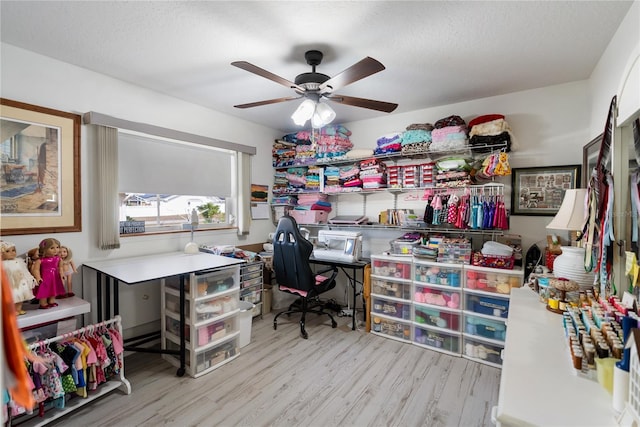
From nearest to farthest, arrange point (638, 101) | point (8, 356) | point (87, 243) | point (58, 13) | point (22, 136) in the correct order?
point (8, 356) < point (638, 101) < point (58, 13) < point (22, 136) < point (87, 243)

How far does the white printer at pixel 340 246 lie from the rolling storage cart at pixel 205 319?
3.49 feet

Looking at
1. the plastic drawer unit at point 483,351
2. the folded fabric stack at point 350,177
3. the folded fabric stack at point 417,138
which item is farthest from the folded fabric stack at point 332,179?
the plastic drawer unit at point 483,351

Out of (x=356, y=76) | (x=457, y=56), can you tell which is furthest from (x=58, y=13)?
(x=457, y=56)

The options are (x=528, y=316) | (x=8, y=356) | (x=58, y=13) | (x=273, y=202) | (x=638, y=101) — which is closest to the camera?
(x=8, y=356)

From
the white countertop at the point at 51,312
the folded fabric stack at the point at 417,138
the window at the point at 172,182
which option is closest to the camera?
the white countertop at the point at 51,312

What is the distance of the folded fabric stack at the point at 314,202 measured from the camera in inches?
155

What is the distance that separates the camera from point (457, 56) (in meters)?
2.25

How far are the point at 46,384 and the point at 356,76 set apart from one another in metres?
2.61

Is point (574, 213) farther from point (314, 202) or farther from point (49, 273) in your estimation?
point (49, 273)

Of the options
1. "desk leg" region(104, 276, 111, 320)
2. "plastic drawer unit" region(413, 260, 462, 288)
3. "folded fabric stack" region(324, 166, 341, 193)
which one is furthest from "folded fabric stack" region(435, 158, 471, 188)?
"desk leg" region(104, 276, 111, 320)

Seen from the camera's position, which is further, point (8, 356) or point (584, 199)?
point (584, 199)

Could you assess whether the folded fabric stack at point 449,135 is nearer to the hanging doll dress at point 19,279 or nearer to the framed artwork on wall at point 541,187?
the framed artwork on wall at point 541,187

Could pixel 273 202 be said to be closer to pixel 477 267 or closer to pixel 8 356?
pixel 477 267

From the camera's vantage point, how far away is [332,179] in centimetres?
379
